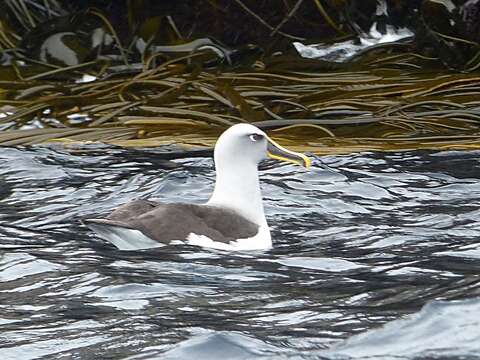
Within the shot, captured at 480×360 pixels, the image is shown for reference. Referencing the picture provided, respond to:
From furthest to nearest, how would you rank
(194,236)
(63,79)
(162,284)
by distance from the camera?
(63,79), (194,236), (162,284)

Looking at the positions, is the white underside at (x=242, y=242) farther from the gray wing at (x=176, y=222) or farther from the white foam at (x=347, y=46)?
the white foam at (x=347, y=46)

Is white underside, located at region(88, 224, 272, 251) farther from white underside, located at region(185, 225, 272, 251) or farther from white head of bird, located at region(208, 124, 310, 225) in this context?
white head of bird, located at region(208, 124, 310, 225)

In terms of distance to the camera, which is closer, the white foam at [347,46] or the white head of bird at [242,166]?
the white head of bird at [242,166]

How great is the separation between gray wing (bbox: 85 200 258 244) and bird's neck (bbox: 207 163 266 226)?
0.73 ft

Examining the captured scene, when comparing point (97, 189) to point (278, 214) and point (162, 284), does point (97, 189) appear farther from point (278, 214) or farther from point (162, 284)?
point (162, 284)

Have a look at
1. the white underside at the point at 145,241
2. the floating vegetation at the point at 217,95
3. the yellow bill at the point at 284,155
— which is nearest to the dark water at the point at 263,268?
the white underside at the point at 145,241

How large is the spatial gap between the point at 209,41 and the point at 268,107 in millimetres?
1870

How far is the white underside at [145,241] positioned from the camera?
7.71 m

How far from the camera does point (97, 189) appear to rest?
9852mm

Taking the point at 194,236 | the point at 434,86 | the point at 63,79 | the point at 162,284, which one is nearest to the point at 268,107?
the point at 434,86

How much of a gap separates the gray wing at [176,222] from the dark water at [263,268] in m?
0.11

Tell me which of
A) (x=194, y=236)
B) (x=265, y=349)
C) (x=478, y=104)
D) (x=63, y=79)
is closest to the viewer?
(x=265, y=349)

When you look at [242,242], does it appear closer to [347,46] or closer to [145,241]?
[145,241]

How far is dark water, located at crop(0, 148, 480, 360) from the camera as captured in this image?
5938mm
